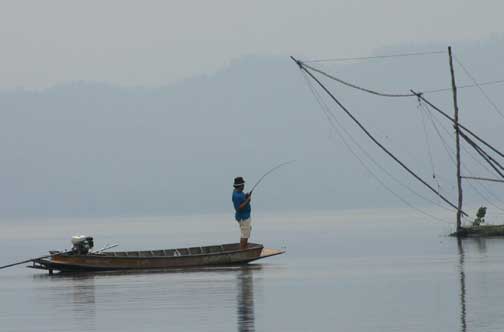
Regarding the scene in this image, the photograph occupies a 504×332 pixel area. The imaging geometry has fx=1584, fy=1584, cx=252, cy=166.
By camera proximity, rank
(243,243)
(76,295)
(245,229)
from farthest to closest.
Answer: (243,243)
(245,229)
(76,295)

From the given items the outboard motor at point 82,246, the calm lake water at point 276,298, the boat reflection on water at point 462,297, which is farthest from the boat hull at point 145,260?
the boat reflection on water at point 462,297

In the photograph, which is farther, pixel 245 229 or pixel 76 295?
pixel 245 229

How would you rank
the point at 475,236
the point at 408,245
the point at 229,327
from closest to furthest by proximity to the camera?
the point at 229,327, the point at 475,236, the point at 408,245

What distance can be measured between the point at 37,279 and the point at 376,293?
1573 centimetres

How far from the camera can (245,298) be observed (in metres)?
34.2

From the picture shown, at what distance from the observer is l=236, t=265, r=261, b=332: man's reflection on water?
1113 inches

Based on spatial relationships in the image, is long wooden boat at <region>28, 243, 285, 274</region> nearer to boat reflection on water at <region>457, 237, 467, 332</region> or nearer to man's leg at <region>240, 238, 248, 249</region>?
man's leg at <region>240, 238, 248, 249</region>

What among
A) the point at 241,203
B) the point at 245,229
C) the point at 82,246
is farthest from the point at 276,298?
the point at 82,246

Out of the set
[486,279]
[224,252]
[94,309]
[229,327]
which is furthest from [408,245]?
[229,327]

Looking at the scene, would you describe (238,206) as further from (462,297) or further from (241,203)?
(462,297)

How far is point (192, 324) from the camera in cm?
2880

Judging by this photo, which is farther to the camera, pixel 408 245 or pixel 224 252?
pixel 408 245

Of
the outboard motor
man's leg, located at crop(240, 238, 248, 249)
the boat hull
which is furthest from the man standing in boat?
the outboard motor

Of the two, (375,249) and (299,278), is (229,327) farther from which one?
(375,249)
